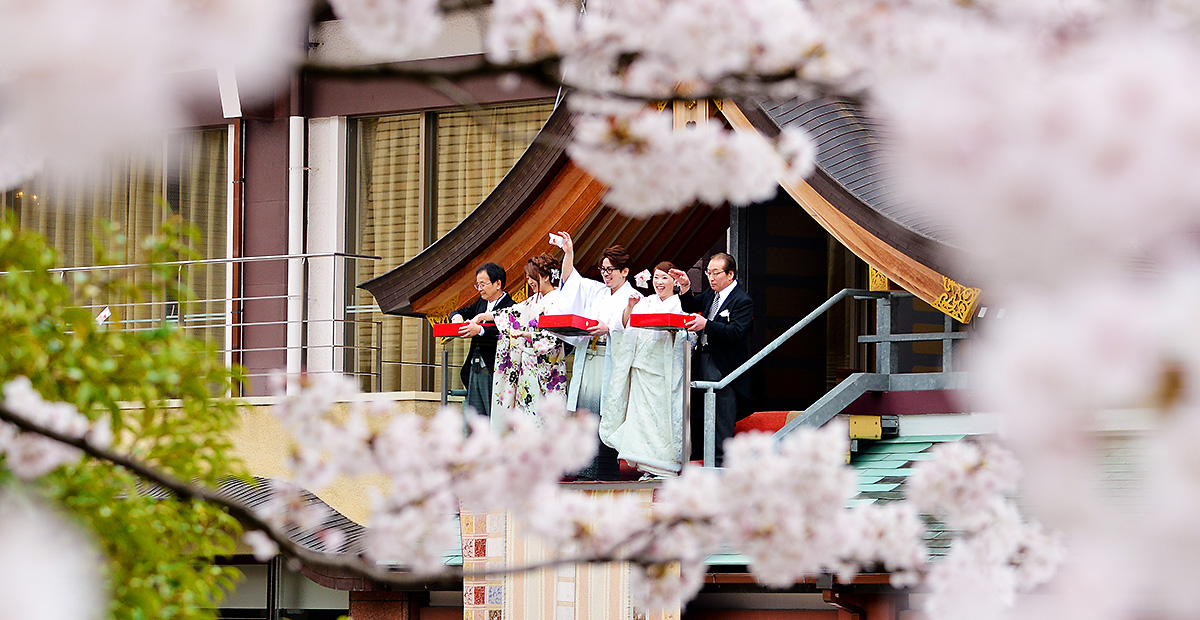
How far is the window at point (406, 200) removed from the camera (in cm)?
1381

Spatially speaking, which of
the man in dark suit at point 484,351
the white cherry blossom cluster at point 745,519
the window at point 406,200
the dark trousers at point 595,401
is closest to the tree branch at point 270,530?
the white cherry blossom cluster at point 745,519

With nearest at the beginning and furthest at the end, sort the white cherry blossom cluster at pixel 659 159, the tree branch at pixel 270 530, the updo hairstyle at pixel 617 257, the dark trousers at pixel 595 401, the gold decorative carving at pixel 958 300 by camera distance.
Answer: the tree branch at pixel 270 530 → the white cherry blossom cluster at pixel 659 159 → the gold decorative carving at pixel 958 300 → the updo hairstyle at pixel 617 257 → the dark trousers at pixel 595 401

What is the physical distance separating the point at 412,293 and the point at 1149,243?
9.63 metres

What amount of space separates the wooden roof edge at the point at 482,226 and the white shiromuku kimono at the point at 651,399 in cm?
130

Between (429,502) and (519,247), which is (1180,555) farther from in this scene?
(519,247)

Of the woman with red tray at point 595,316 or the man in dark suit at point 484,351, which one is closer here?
the woman with red tray at point 595,316

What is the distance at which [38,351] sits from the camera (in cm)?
454

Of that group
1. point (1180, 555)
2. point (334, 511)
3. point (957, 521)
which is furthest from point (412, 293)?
point (1180, 555)

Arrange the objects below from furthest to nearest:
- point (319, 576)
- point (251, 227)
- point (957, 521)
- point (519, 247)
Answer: point (251, 227) < point (319, 576) < point (519, 247) < point (957, 521)

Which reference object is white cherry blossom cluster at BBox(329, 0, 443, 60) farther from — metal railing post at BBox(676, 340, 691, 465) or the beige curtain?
the beige curtain

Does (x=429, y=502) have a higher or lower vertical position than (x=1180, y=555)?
lower

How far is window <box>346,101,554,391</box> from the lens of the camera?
13812 millimetres

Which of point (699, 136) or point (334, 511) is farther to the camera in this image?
point (334, 511)

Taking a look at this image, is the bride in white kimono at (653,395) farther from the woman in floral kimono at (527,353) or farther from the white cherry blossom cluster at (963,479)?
the white cherry blossom cluster at (963,479)
